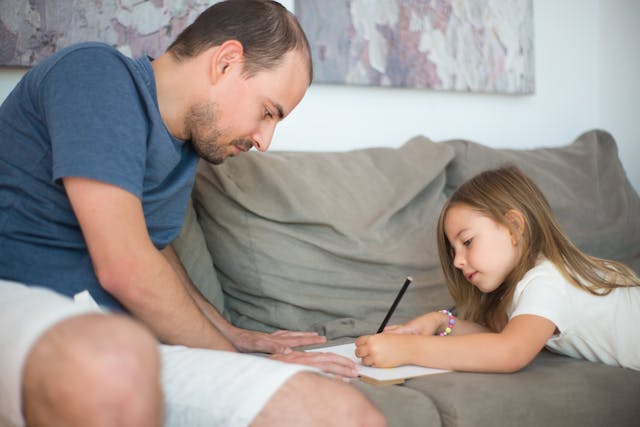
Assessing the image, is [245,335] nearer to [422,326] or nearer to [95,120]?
[422,326]

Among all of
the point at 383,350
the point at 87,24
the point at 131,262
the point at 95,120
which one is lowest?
the point at 383,350

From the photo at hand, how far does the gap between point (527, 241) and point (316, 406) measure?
92 centimetres

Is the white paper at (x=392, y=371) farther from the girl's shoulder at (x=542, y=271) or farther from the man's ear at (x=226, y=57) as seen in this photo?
the man's ear at (x=226, y=57)

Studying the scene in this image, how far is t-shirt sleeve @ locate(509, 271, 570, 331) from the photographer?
1530 mm

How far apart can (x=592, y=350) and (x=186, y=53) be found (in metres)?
1.15

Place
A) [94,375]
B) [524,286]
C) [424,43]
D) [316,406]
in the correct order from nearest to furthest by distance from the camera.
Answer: [94,375], [316,406], [524,286], [424,43]

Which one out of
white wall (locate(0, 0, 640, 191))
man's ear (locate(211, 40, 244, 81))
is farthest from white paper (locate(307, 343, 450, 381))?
white wall (locate(0, 0, 640, 191))

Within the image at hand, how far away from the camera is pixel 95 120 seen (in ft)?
3.90

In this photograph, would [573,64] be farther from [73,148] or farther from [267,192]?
[73,148]

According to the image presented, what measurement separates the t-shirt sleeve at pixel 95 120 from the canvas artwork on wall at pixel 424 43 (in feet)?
3.72

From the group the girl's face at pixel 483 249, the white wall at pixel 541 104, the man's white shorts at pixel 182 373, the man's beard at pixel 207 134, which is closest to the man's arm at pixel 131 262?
the man's white shorts at pixel 182 373

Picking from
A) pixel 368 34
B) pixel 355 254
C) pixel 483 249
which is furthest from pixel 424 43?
pixel 483 249

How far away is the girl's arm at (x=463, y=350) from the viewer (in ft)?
4.81

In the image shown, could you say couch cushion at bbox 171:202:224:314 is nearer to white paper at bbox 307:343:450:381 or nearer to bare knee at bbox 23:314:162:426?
white paper at bbox 307:343:450:381
